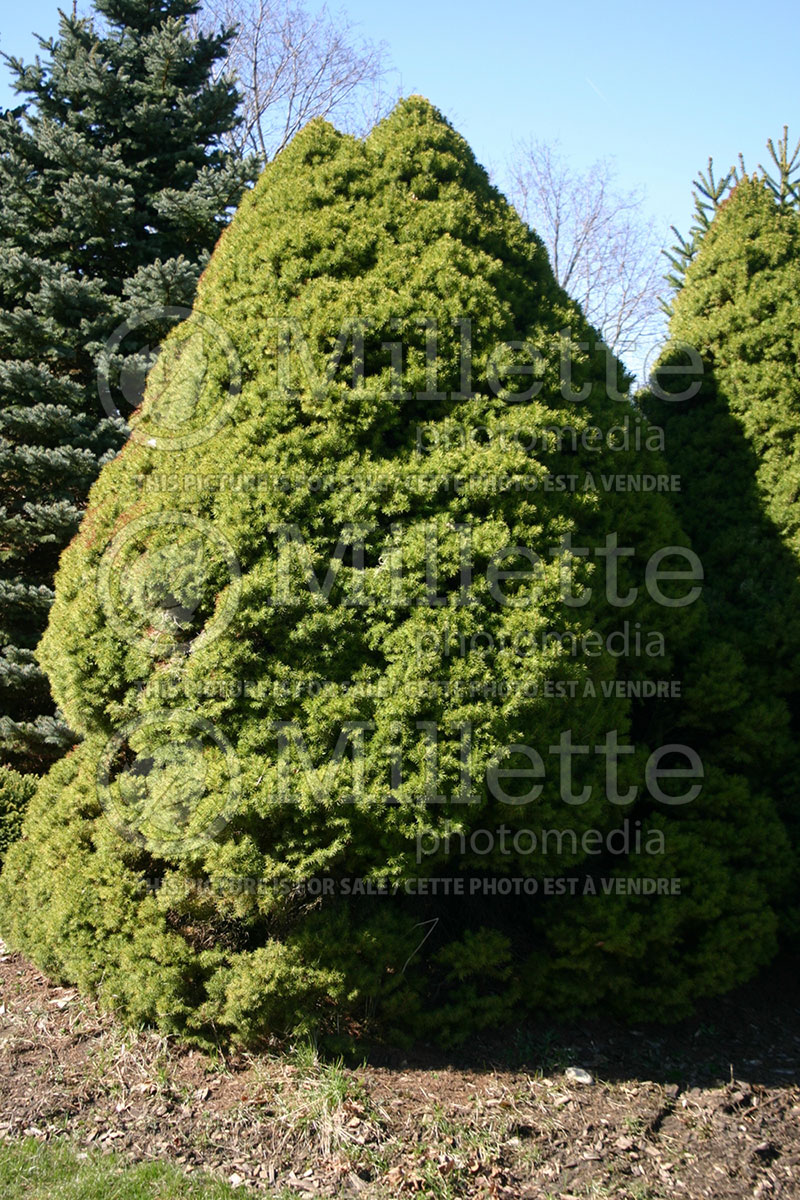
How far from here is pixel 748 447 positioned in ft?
15.9

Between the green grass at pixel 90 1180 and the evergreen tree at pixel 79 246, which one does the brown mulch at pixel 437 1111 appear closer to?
the green grass at pixel 90 1180

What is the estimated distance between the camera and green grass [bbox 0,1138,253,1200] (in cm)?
295

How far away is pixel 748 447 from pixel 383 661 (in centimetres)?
266

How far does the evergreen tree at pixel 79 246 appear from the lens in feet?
21.6

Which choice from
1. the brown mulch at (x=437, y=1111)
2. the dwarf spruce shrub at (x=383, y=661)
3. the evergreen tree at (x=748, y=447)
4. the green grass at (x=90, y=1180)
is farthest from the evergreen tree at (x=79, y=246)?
the evergreen tree at (x=748, y=447)

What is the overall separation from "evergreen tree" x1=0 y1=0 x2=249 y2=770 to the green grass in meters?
3.41

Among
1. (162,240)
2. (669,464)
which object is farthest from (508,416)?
(162,240)

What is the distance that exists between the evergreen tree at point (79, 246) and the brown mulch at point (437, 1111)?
10.00ft

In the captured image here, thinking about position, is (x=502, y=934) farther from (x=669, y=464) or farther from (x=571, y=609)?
(x=669, y=464)

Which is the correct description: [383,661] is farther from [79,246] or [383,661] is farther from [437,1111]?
[79,246]

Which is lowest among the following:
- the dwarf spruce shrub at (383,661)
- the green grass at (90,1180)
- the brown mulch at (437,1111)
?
the green grass at (90,1180)

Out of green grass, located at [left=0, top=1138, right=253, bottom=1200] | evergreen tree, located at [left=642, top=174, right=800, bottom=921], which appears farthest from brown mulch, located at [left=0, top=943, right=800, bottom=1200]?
evergreen tree, located at [left=642, top=174, right=800, bottom=921]

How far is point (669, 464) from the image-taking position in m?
5.10

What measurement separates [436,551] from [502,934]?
1844 mm
